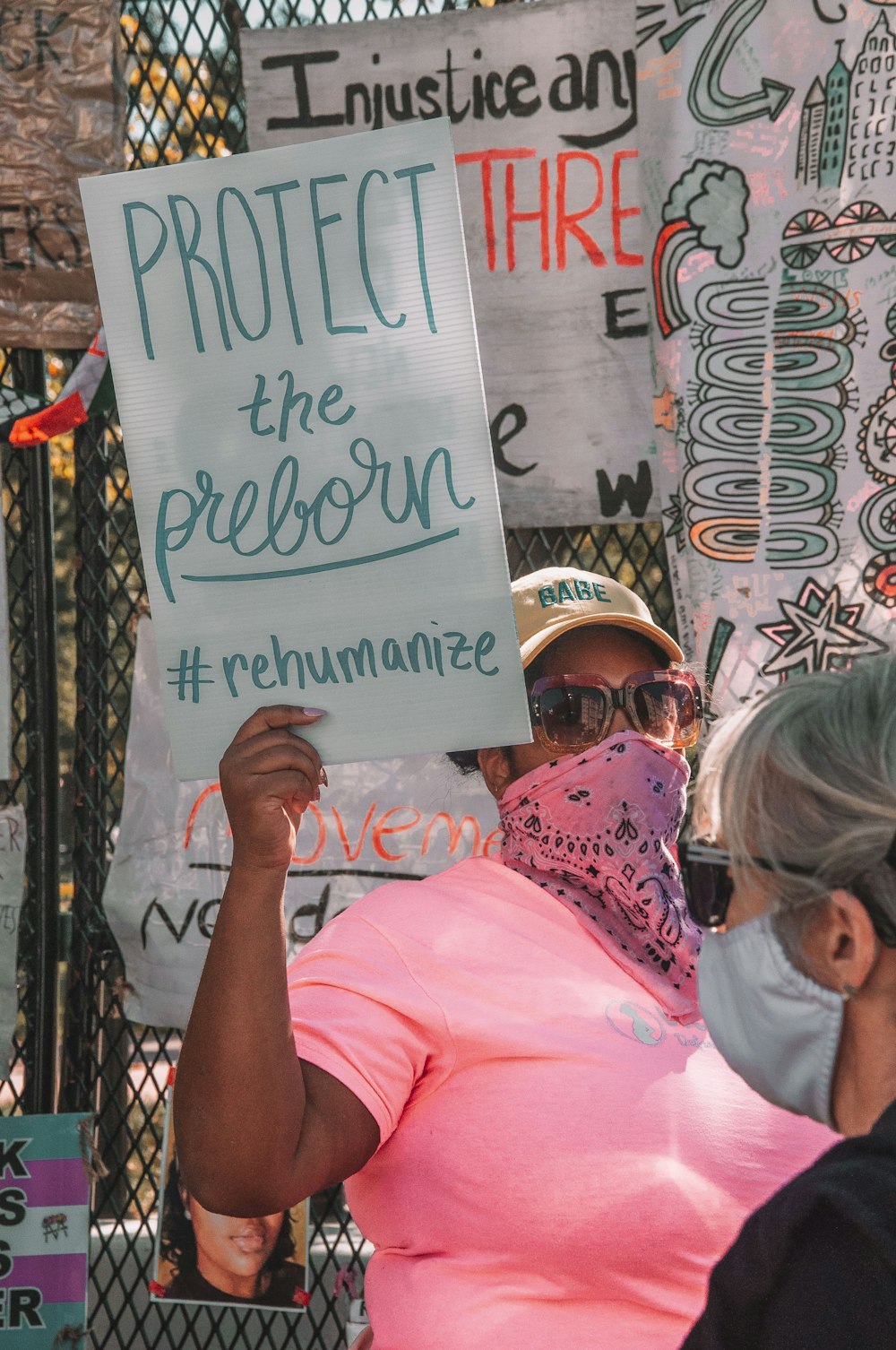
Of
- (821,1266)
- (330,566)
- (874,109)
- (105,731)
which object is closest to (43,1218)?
(105,731)

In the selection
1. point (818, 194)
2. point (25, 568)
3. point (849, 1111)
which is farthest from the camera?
point (25, 568)

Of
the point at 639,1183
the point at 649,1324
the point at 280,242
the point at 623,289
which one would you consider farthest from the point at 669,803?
the point at 623,289

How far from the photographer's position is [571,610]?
203 centimetres

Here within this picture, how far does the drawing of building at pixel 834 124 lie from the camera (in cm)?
271

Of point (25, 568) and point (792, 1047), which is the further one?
point (25, 568)

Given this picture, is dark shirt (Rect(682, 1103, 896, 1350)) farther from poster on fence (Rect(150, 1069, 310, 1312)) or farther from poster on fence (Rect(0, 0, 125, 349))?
poster on fence (Rect(0, 0, 125, 349))

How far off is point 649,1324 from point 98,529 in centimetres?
228

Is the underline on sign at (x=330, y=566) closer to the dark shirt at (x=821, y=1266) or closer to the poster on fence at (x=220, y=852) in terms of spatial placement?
the dark shirt at (x=821, y=1266)

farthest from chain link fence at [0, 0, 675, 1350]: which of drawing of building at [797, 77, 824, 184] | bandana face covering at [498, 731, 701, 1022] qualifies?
bandana face covering at [498, 731, 701, 1022]

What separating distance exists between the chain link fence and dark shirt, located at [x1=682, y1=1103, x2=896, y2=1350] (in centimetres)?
218

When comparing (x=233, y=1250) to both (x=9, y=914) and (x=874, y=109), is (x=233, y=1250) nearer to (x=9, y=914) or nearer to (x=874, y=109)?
(x=9, y=914)

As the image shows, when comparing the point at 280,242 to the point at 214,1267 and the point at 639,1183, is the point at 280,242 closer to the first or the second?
the point at 639,1183

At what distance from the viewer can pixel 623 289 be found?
9.45 feet

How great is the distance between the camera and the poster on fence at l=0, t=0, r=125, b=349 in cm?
297
